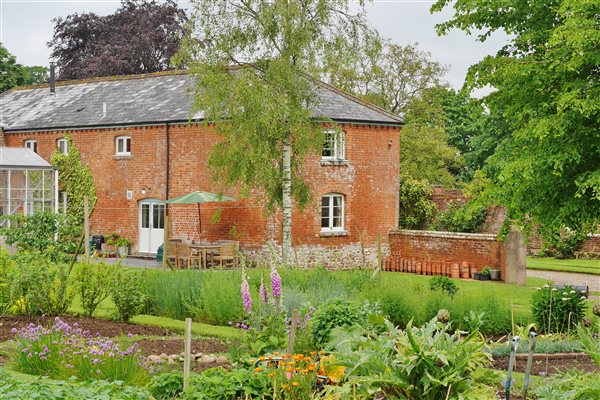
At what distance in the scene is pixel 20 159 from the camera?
35.8 m

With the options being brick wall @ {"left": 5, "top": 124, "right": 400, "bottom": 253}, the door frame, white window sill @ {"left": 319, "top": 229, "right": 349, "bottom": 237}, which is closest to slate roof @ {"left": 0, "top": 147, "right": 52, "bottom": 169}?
brick wall @ {"left": 5, "top": 124, "right": 400, "bottom": 253}

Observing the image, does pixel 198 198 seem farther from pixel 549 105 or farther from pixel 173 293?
pixel 549 105

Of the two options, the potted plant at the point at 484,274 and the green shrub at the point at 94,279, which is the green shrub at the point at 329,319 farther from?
the potted plant at the point at 484,274

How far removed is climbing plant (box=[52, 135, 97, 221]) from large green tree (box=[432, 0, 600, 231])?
21.6m

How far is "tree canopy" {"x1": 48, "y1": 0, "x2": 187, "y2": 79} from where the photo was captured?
51875 millimetres

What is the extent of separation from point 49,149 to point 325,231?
42.1 feet

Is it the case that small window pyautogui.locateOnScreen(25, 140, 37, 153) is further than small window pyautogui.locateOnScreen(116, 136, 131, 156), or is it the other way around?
small window pyautogui.locateOnScreen(25, 140, 37, 153)

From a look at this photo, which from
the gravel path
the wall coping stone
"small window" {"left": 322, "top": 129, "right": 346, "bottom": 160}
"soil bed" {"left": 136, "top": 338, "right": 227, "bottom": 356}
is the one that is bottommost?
the gravel path

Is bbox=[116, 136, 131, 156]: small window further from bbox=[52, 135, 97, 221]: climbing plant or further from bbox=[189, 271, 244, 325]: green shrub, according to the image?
bbox=[189, 271, 244, 325]: green shrub

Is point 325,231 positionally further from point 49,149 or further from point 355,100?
point 49,149

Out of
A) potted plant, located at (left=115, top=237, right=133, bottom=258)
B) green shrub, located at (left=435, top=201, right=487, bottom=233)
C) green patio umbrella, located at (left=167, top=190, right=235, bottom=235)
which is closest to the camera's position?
green patio umbrella, located at (left=167, top=190, right=235, bottom=235)

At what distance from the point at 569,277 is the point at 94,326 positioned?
18.5 metres

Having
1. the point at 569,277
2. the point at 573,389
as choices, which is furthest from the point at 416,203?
the point at 573,389

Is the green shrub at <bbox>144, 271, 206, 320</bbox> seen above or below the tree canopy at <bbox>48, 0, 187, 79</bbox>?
below
